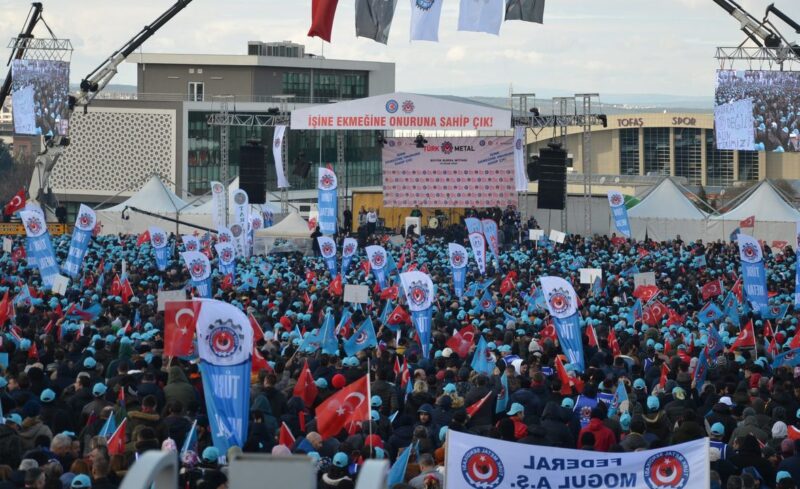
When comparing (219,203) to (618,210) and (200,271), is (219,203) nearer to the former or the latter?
(618,210)

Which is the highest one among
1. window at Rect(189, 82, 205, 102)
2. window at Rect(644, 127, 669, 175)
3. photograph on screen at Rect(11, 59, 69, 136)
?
window at Rect(189, 82, 205, 102)

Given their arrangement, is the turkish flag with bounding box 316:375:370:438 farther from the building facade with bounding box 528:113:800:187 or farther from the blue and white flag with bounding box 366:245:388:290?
the building facade with bounding box 528:113:800:187

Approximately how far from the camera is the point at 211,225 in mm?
38906

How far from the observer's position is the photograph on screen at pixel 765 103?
111 feet

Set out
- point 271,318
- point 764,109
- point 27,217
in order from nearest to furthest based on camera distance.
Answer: point 271,318 → point 27,217 → point 764,109

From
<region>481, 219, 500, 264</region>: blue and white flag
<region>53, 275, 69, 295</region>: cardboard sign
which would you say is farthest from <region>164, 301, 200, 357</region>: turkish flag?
<region>481, 219, 500, 264</region>: blue and white flag

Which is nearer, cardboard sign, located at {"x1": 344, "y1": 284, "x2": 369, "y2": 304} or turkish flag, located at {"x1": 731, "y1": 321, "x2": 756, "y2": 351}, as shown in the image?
turkish flag, located at {"x1": 731, "y1": 321, "x2": 756, "y2": 351}

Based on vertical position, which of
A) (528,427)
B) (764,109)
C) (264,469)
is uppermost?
(764,109)

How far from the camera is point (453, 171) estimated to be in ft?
128

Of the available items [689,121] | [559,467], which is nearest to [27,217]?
[559,467]

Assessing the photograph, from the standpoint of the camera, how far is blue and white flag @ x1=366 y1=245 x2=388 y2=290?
2177 cm

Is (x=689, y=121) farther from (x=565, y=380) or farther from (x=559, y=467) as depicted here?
(x=559, y=467)

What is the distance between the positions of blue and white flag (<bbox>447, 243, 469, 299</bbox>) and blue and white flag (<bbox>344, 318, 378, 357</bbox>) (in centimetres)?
619

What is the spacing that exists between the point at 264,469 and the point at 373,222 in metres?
35.6
